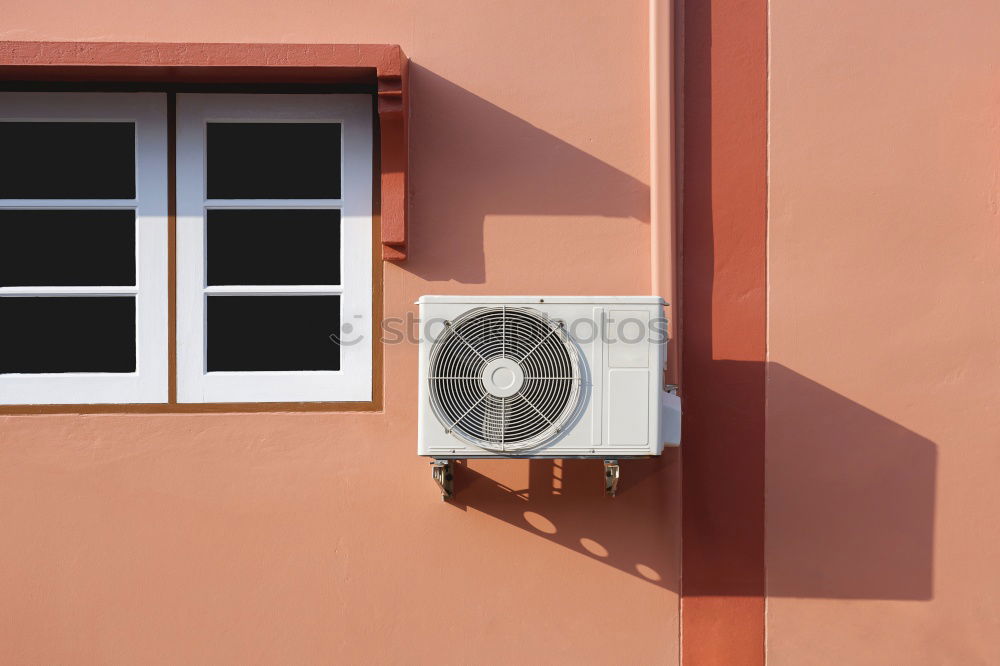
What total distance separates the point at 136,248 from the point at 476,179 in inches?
52.2

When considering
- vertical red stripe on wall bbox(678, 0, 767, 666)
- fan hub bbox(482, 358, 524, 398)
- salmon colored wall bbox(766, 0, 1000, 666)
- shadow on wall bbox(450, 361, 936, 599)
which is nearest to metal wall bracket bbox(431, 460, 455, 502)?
shadow on wall bbox(450, 361, 936, 599)

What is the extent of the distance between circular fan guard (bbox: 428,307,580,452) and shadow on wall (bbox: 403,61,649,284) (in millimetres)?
428

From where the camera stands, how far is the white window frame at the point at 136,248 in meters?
3.01

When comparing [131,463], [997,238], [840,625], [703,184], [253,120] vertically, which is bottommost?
[840,625]

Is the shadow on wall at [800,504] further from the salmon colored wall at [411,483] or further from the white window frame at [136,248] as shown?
the white window frame at [136,248]

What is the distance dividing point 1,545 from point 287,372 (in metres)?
1.21

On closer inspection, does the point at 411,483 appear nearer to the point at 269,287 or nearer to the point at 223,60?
the point at 269,287

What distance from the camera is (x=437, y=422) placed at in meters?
2.61

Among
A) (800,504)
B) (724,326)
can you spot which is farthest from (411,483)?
(800,504)

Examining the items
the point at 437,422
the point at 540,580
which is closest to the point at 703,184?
the point at 437,422

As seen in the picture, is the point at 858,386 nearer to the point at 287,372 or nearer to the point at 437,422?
the point at 437,422

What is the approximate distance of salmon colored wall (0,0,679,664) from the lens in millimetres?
2951

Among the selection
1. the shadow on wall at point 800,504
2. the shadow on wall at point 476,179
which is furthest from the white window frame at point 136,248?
the shadow on wall at point 800,504

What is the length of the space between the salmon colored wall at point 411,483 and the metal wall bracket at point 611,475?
11 centimetres
